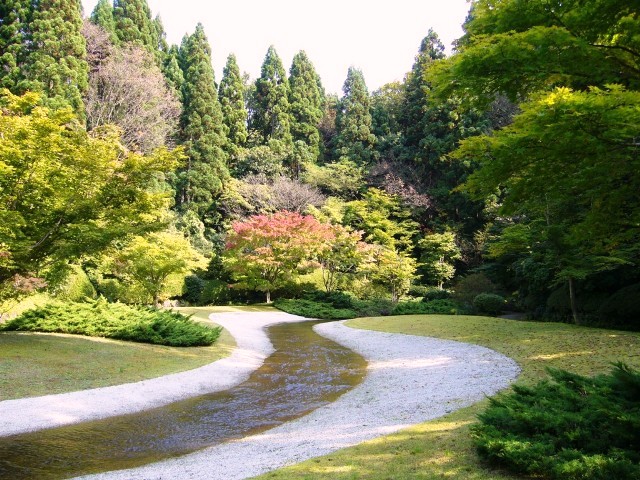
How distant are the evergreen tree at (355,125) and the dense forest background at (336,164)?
0.18 metres

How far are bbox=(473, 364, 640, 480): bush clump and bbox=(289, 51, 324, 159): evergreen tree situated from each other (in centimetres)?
3521

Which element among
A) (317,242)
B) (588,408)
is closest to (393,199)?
(317,242)

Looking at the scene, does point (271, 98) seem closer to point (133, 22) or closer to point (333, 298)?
point (133, 22)

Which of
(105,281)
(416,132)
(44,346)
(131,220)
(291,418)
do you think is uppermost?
(416,132)

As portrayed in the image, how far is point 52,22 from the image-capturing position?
74.5 ft

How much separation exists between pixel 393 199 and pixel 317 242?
9.99 meters

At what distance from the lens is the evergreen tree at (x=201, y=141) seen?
33406 millimetres

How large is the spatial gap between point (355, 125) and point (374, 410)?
111 feet

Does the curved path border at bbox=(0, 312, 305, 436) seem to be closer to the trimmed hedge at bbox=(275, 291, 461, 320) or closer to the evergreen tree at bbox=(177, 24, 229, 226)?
the trimmed hedge at bbox=(275, 291, 461, 320)

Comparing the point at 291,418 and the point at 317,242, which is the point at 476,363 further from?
the point at 317,242

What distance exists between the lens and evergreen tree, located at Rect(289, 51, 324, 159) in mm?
38719

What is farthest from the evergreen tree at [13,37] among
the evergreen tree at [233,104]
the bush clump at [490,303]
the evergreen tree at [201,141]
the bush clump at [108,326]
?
the bush clump at [490,303]

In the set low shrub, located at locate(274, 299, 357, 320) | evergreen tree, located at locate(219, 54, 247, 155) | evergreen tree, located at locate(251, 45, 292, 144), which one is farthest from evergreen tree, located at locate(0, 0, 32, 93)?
low shrub, located at locate(274, 299, 357, 320)

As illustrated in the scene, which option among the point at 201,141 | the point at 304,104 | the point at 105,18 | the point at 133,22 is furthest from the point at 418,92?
the point at 105,18
